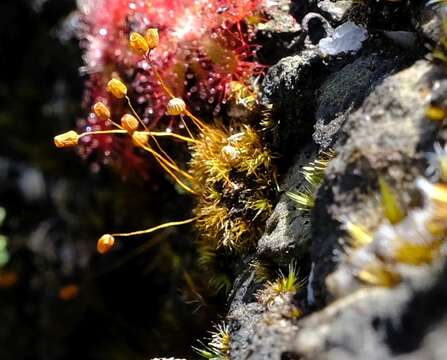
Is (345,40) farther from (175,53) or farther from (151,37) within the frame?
(175,53)

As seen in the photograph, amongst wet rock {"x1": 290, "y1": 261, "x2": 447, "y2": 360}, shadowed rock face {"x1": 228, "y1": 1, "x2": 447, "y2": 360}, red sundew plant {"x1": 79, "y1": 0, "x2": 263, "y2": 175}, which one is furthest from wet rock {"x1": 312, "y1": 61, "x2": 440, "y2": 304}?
red sundew plant {"x1": 79, "y1": 0, "x2": 263, "y2": 175}

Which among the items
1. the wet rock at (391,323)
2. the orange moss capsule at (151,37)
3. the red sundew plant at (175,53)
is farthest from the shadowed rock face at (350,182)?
the orange moss capsule at (151,37)

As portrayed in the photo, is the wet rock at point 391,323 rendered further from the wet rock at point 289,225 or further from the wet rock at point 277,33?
the wet rock at point 277,33

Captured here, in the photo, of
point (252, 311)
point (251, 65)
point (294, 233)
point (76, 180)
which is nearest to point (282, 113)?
point (251, 65)

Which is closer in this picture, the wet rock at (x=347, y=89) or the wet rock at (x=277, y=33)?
the wet rock at (x=347, y=89)

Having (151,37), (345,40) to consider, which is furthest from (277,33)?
(151,37)

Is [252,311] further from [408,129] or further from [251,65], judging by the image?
[251,65]
